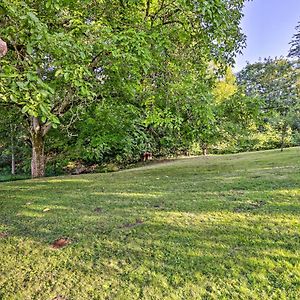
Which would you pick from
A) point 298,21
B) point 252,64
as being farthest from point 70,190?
point 252,64

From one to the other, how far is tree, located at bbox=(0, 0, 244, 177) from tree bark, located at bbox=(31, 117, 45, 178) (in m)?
0.10

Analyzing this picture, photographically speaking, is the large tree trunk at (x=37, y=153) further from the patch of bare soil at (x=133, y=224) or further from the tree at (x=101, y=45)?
the patch of bare soil at (x=133, y=224)

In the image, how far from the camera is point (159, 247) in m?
2.27

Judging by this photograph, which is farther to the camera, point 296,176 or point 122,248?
point 296,176

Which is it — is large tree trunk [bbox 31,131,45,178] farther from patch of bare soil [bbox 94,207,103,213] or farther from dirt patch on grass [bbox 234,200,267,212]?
dirt patch on grass [bbox 234,200,267,212]

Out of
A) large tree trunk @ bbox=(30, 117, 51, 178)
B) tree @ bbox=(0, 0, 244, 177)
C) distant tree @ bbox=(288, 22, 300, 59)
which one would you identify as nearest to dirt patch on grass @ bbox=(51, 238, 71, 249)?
tree @ bbox=(0, 0, 244, 177)

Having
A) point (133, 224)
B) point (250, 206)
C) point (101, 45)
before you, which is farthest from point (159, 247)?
point (101, 45)

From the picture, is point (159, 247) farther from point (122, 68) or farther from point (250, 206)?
point (122, 68)

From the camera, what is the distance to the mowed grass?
1812mm

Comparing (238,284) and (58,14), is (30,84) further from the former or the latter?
(58,14)

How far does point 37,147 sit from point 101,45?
453 cm

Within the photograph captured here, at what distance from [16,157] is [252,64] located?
19.4m

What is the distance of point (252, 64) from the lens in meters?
23.4

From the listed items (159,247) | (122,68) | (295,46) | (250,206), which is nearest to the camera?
(159,247)
